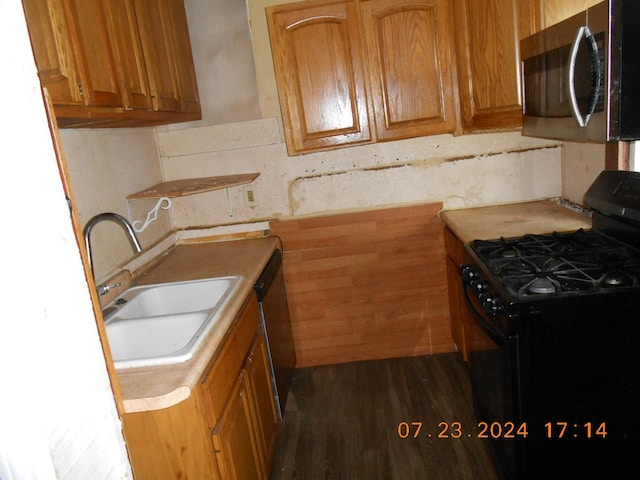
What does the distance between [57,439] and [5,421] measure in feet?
0.29

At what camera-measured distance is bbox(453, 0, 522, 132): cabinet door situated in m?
2.06

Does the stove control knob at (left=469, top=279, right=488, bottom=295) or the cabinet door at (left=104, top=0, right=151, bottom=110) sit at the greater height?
the cabinet door at (left=104, top=0, right=151, bottom=110)

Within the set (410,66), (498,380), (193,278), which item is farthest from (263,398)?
(410,66)

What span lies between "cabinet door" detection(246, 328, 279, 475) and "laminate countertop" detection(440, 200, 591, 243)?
1.05m

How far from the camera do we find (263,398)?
202 cm

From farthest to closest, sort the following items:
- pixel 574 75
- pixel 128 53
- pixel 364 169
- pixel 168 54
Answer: pixel 364 169 → pixel 168 54 → pixel 128 53 → pixel 574 75

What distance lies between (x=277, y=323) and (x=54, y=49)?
61.0 inches

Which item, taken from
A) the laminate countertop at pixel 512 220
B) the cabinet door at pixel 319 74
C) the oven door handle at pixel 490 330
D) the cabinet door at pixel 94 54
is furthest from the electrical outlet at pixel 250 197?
the oven door handle at pixel 490 330

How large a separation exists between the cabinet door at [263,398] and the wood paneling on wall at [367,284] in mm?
845

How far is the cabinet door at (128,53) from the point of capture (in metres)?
1.74

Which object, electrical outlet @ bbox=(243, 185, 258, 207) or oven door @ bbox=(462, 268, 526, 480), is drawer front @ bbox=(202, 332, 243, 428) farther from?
electrical outlet @ bbox=(243, 185, 258, 207)

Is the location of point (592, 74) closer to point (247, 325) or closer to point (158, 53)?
point (247, 325)

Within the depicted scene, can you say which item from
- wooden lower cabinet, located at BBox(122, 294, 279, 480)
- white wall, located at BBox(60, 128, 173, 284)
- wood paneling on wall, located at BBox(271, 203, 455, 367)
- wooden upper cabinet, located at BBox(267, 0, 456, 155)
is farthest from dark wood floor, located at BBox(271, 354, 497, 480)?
wooden upper cabinet, located at BBox(267, 0, 456, 155)

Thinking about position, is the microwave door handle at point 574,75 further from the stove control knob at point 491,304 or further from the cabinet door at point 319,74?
the cabinet door at point 319,74
